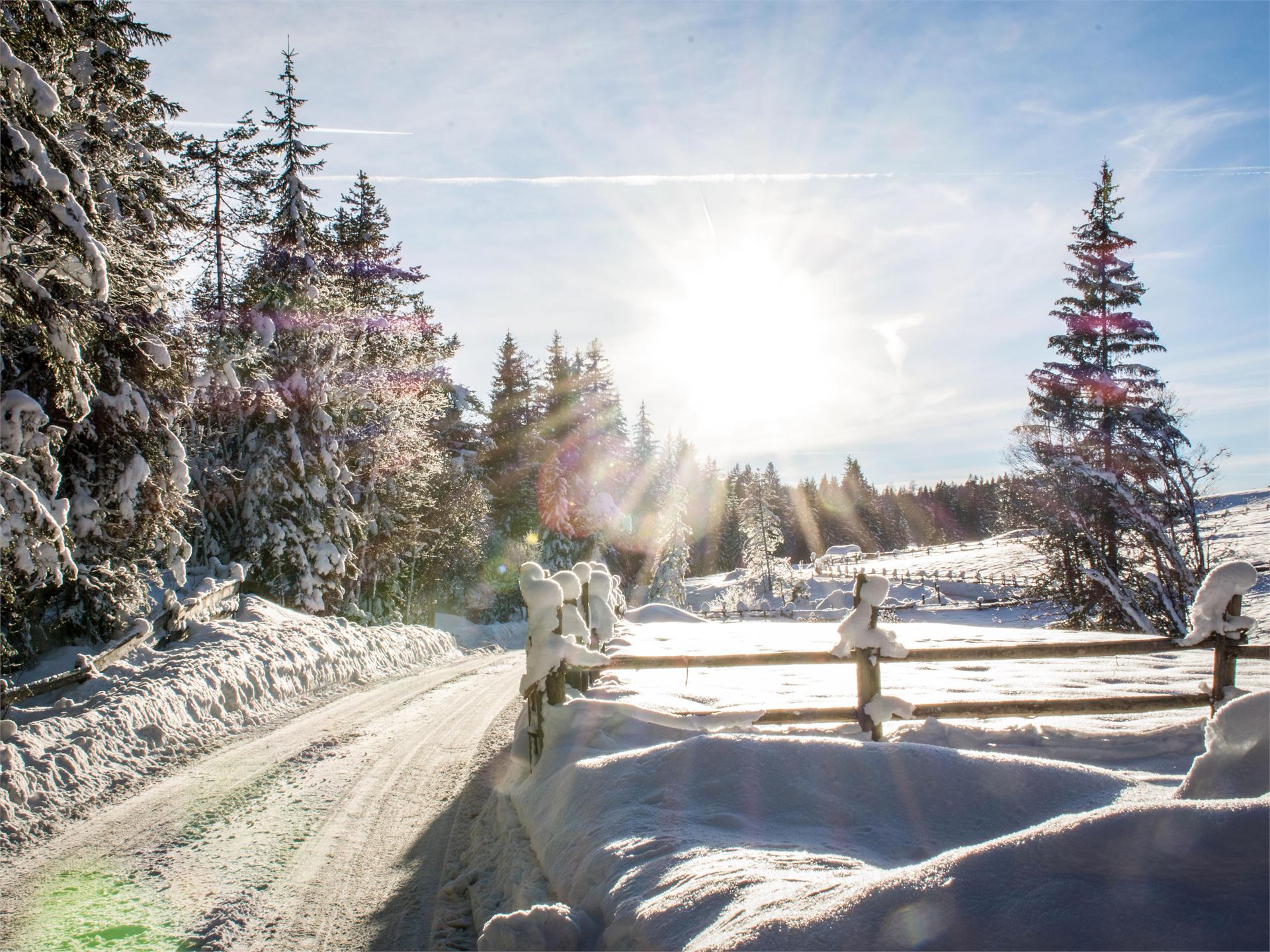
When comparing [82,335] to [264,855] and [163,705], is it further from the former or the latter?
[264,855]

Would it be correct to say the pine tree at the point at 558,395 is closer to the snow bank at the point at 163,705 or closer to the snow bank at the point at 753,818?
the snow bank at the point at 163,705

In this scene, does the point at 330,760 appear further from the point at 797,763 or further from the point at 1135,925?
the point at 1135,925

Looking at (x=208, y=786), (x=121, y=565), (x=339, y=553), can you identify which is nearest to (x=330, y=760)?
(x=208, y=786)

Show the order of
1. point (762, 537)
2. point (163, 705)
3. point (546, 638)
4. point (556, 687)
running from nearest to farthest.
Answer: point (546, 638), point (556, 687), point (163, 705), point (762, 537)

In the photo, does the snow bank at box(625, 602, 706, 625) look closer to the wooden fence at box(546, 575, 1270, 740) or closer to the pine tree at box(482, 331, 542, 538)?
the pine tree at box(482, 331, 542, 538)

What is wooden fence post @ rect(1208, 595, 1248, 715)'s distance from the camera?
5602mm

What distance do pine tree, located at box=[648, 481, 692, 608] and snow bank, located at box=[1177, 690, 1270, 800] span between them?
4559cm

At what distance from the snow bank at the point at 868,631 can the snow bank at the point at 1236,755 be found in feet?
9.09

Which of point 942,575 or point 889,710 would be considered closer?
point 889,710

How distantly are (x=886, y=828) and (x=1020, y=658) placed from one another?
2905mm

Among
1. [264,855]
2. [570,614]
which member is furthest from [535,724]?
[264,855]

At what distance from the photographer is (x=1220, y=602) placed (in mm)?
5551

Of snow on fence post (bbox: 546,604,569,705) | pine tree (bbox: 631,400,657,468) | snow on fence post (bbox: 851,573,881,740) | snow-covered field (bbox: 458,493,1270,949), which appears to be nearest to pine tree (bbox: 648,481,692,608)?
pine tree (bbox: 631,400,657,468)

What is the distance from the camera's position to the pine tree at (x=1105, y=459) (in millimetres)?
20062
